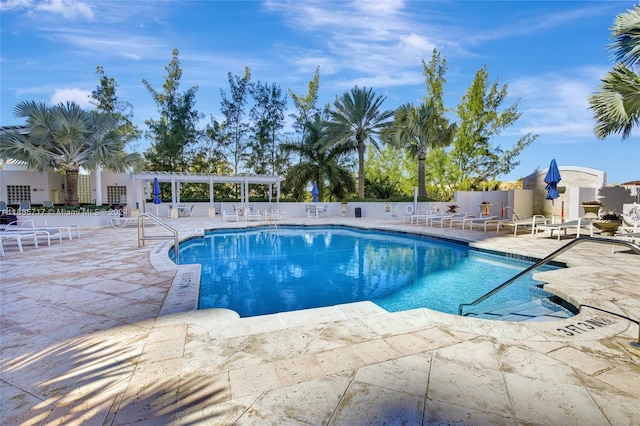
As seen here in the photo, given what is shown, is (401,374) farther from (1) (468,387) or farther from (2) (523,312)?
(2) (523,312)

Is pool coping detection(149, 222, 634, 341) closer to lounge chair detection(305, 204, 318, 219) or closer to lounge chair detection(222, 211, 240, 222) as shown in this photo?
lounge chair detection(222, 211, 240, 222)

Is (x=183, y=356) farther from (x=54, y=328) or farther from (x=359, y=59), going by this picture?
(x=359, y=59)

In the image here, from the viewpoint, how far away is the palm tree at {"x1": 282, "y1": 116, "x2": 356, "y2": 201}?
63.3 ft

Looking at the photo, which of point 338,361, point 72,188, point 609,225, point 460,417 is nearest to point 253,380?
point 338,361

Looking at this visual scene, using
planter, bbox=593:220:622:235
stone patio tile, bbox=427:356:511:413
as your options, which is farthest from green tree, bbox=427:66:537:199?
stone patio tile, bbox=427:356:511:413

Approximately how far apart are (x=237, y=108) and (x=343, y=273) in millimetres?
17992

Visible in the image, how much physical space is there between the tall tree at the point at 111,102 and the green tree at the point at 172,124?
1.32 meters

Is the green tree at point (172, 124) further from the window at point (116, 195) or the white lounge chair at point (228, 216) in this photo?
the white lounge chair at point (228, 216)

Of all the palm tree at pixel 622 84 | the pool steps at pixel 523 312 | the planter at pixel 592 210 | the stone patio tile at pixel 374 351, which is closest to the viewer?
the stone patio tile at pixel 374 351

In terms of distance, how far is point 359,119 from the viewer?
17156 mm

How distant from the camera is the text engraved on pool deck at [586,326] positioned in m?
2.88

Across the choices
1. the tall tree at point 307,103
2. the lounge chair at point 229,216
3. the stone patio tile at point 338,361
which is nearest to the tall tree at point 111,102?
the lounge chair at point 229,216

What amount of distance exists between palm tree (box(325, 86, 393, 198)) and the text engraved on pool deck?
1493 cm

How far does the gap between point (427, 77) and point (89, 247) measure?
19.4 meters
